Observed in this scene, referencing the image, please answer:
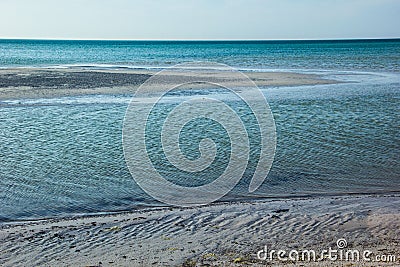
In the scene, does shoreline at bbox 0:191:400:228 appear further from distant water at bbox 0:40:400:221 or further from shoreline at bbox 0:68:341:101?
shoreline at bbox 0:68:341:101

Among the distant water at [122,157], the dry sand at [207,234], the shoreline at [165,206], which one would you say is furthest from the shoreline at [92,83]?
the dry sand at [207,234]

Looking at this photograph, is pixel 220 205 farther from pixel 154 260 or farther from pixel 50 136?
pixel 50 136

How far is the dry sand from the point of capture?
26.5 ft

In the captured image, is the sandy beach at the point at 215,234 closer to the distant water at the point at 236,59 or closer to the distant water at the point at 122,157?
the distant water at the point at 122,157

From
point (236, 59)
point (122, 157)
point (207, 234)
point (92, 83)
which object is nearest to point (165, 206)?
point (207, 234)

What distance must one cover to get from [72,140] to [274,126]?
682 cm

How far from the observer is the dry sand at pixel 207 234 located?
808 cm

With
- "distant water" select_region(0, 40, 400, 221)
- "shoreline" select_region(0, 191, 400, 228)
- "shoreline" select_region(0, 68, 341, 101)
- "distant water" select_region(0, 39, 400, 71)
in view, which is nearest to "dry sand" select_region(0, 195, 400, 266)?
"shoreline" select_region(0, 191, 400, 228)

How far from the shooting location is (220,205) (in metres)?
11.0

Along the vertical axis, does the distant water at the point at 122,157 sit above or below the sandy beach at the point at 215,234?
above

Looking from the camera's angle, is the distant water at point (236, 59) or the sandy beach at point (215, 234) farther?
the distant water at point (236, 59)

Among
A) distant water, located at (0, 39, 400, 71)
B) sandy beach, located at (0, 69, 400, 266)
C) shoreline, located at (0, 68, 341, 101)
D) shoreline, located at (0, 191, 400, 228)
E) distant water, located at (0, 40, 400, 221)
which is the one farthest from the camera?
distant water, located at (0, 39, 400, 71)

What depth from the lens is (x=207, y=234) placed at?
9.18 metres

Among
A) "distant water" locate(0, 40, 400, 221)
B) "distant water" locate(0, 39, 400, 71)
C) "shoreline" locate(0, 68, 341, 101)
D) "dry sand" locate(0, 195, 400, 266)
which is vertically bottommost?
"dry sand" locate(0, 195, 400, 266)
